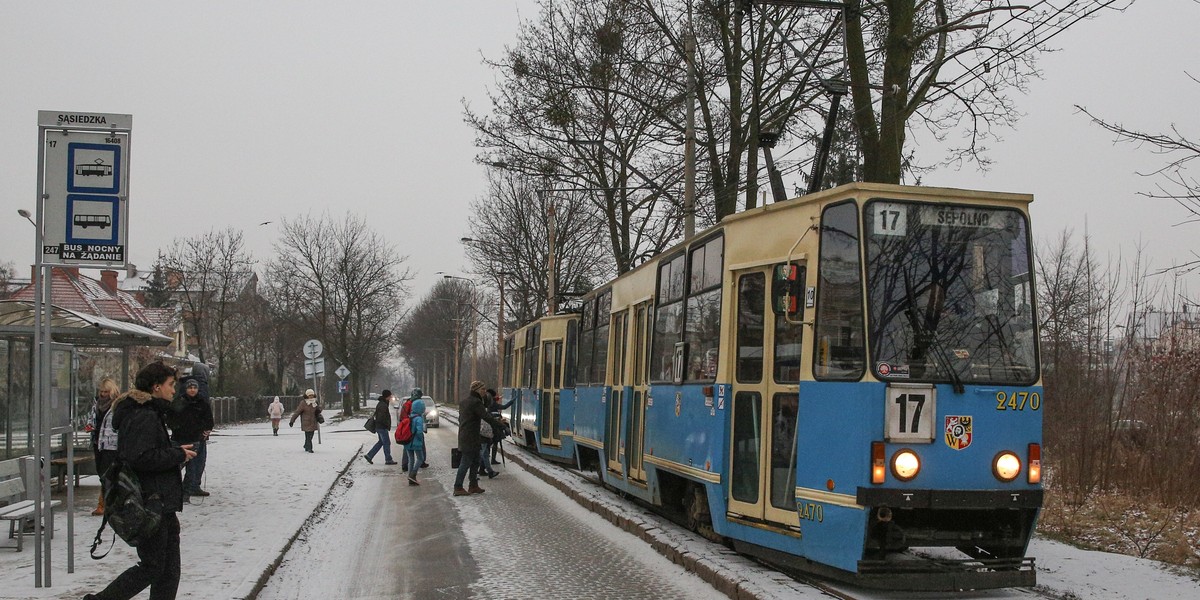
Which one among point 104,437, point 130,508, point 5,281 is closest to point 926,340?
point 130,508

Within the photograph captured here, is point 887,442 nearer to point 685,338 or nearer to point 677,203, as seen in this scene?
point 685,338

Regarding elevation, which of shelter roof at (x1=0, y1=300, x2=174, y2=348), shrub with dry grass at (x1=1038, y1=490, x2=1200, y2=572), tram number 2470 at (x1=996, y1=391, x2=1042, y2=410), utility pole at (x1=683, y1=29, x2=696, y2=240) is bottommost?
shrub with dry grass at (x1=1038, y1=490, x2=1200, y2=572)

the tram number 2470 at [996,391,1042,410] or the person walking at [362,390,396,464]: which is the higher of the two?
the tram number 2470 at [996,391,1042,410]

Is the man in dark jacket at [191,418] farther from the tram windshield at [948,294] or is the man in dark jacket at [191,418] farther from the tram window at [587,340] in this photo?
the tram windshield at [948,294]

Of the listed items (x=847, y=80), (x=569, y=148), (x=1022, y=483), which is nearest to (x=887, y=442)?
(x=1022, y=483)

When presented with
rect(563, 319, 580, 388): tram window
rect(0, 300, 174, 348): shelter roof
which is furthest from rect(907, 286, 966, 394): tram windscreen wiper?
rect(563, 319, 580, 388): tram window

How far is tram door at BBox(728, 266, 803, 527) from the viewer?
8.79 m

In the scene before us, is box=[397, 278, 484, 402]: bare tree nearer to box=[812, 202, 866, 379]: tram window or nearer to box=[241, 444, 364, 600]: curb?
box=[241, 444, 364, 600]: curb

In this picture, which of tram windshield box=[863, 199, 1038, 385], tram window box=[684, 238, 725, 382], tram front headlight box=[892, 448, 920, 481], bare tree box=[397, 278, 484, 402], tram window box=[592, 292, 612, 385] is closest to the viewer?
tram front headlight box=[892, 448, 920, 481]

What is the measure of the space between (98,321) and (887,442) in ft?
31.6

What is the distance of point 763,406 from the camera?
9.16m

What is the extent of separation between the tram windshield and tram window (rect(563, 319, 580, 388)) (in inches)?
487

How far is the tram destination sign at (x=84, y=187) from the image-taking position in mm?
8234

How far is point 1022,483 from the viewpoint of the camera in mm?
8062
